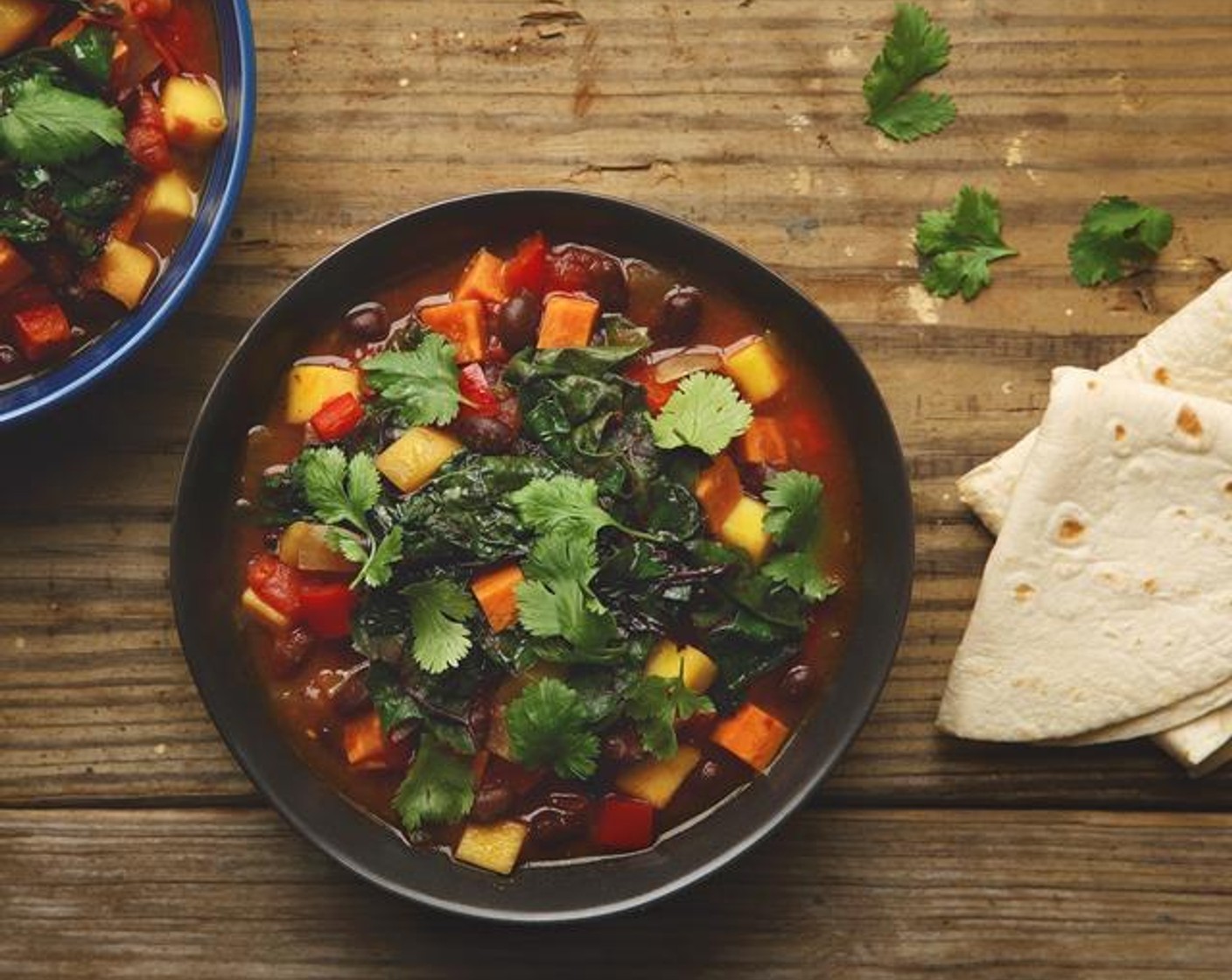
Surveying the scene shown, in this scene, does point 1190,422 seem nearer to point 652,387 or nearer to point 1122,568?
point 1122,568

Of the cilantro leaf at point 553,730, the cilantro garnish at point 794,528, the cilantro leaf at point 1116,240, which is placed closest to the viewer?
the cilantro leaf at point 553,730

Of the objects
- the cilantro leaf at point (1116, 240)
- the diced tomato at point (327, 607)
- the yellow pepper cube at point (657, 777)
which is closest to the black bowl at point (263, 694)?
the yellow pepper cube at point (657, 777)

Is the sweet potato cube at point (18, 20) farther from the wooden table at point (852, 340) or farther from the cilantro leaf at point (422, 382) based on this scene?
the cilantro leaf at point (422, 382)

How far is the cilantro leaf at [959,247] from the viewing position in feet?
14.6

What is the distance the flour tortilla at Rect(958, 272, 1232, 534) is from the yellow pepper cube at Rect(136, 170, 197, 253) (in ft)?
7.68

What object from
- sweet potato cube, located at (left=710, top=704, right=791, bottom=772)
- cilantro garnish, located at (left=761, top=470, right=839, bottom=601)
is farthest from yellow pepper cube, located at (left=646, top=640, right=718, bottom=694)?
cilantro garnish, located at (left=761, top=470, right=839, bottom=601)

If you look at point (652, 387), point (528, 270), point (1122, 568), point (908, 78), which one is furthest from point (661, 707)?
point (908, 78)

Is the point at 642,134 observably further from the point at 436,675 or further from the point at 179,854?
the point at 179,854

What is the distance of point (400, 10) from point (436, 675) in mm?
1997

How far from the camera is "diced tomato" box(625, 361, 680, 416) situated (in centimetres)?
416

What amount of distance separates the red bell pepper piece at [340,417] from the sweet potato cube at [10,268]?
2.90ft

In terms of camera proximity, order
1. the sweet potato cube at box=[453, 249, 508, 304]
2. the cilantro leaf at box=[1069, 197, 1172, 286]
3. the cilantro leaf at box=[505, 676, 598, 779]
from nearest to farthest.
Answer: the cilantro leaf at box=[505, 676, 598, 779] → the sweet potato cube at box=[453, 249, 508, 304] → the cilantro leaf at box=[1069, 197, 1172, 286]

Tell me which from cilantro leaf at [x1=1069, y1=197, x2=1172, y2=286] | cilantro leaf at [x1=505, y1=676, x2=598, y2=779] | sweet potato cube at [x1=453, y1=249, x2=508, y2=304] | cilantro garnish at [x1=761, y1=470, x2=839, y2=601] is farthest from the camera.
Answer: cilantro leaf at [x1=1069, y1=197, x2=1172, y2=286]

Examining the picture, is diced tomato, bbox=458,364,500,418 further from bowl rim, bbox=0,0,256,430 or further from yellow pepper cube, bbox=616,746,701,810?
yellow pepper cube, bbox=616,746,701,810
